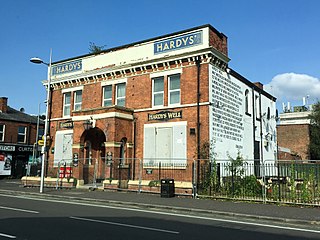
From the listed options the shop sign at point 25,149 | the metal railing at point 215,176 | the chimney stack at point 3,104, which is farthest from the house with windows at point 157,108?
the chimney stack at point 3,104

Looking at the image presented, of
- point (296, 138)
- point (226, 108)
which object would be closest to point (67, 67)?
point (226, 108)

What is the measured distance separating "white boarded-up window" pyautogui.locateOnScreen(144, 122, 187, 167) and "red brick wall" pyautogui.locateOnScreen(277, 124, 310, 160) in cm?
3150

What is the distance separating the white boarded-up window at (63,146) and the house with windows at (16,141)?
11308 mm

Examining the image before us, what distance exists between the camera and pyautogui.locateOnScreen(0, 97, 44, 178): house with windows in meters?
37.4

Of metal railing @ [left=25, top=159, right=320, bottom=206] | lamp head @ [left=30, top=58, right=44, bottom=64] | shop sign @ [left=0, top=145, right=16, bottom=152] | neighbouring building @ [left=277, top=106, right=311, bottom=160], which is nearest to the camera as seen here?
metal railing @ [left=25, top=159, right=320, bottom=206]

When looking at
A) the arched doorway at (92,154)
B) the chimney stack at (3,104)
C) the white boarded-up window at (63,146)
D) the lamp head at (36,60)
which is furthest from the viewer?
the chimney stack at (3,104)

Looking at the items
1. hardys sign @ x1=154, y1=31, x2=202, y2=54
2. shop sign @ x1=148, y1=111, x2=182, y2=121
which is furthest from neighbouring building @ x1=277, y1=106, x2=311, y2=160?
hardys sign @ x1=154, y1=31, x2=202, y2=54

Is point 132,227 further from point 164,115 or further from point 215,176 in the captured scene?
point 164,115

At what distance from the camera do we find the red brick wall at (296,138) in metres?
47.4

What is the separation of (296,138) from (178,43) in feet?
113

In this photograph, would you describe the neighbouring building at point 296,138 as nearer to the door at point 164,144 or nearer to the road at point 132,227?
the door at point 164,144

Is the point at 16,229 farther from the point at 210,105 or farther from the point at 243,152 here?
the point at 243,152

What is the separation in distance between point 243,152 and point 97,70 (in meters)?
12.6

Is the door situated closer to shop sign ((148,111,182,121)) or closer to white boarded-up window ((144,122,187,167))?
white boarded-up window ((144,122,187,167))
